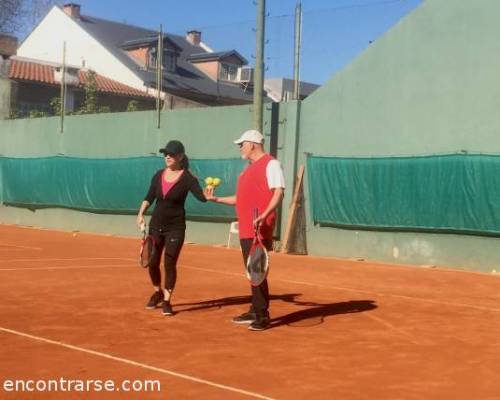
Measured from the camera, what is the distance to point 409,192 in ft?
49.9

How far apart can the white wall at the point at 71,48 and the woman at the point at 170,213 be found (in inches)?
1206

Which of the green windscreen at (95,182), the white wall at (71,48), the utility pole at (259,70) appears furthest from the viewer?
the white wall at (71,48)

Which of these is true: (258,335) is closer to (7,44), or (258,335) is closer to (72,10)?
(7,44)

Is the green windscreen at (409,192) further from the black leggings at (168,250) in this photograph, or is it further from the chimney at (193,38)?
the chimney at (193,38)

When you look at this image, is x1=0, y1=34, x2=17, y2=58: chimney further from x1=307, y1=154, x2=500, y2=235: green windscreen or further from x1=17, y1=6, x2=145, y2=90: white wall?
x1=307, y1=154, x2=500, y2=235: green windscreen

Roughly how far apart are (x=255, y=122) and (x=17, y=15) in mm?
27301

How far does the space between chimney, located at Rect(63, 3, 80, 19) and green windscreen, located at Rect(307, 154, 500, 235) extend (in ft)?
A: 92.6

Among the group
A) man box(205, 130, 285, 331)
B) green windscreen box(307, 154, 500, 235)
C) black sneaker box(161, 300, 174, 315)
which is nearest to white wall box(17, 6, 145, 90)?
green windscreen box(307, 154, 500, 235)

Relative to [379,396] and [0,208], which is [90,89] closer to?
[0,208]

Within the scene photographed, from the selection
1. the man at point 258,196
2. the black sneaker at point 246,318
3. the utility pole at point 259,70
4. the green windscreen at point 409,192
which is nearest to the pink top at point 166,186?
the man at point 258,196

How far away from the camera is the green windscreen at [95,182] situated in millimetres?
18719

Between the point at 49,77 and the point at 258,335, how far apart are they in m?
30.3

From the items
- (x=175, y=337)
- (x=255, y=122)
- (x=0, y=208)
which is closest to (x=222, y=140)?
(x=255, y=122)

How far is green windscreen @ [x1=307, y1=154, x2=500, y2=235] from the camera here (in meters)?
14.1
